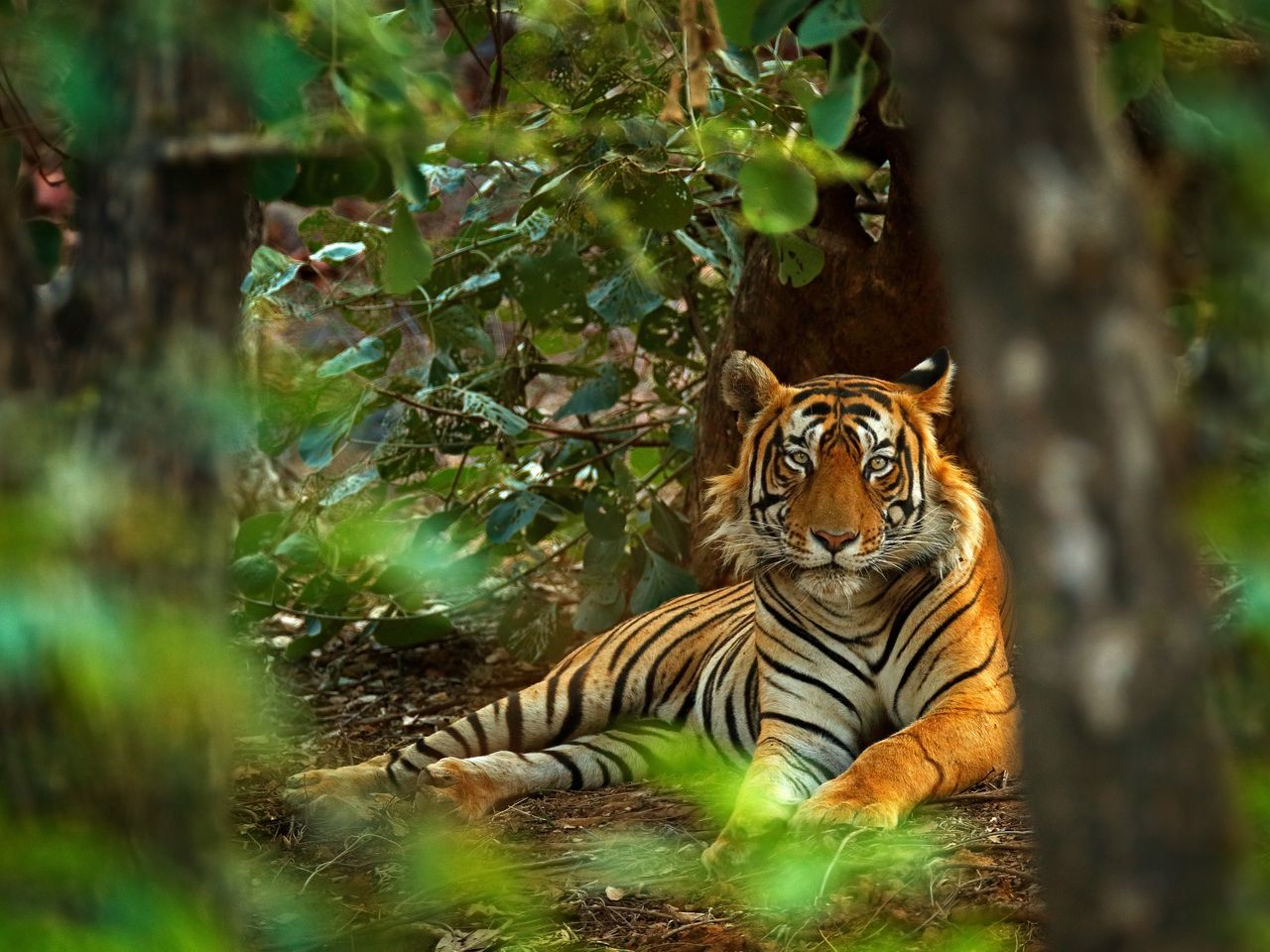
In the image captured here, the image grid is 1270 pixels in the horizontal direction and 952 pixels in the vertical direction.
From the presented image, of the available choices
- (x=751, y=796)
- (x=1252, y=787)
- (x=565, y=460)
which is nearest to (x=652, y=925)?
(x=751, y=796)

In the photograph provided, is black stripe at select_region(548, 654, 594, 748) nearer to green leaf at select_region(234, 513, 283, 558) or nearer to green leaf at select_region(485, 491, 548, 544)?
green leaf at select_region(485, 491, 548, 544)

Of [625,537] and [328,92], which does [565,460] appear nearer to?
[625,537]

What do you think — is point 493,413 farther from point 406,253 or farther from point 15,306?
point 15,306

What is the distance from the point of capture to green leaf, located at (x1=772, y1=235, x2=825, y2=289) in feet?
12.5

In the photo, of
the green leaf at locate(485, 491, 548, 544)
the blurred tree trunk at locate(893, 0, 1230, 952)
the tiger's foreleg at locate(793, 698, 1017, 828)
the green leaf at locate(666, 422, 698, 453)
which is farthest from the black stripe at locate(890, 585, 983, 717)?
the blurred tree trunk at locate(893, 0, 1230, 952)

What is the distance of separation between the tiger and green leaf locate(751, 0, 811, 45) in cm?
226

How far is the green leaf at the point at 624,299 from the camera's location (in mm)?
5449

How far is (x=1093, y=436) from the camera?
3.37 ft

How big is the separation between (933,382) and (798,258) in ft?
2.47

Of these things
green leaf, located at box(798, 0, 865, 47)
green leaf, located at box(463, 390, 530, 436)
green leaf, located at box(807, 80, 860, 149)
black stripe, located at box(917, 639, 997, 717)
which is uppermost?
green leaf, located at box(798, 0, 865, 47)

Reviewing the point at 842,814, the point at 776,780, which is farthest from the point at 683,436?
the point at 842,814

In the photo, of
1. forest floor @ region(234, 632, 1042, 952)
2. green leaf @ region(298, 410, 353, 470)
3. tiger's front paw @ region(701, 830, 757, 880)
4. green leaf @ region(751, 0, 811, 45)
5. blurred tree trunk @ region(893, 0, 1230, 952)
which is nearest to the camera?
blurred tree trunk @ region(893, 0, 1230, 952)

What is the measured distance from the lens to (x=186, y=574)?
1.44m

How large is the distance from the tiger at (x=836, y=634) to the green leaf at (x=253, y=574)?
1.07 m
